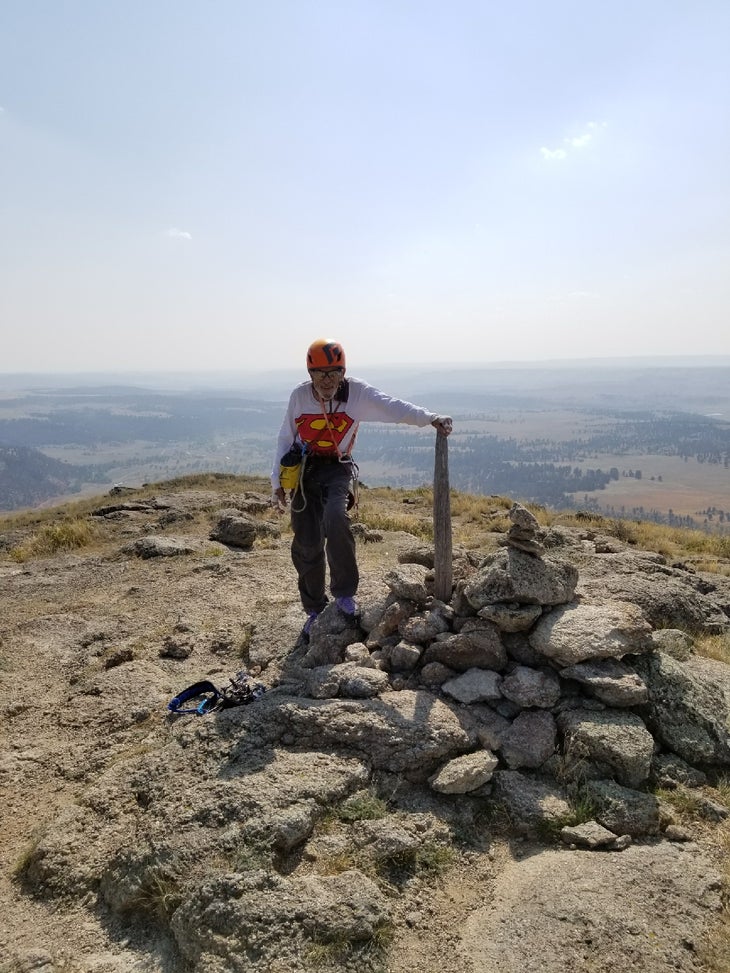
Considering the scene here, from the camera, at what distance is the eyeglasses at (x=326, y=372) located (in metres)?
5.48

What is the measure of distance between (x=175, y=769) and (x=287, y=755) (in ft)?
2.89

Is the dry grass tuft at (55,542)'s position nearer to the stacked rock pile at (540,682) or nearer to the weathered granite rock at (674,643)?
the stacked rock pile at (540,682)

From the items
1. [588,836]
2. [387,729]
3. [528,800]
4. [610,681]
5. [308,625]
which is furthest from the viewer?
[308,625]

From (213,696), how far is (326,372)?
344cm

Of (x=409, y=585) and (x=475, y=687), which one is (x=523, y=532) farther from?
(x=475, y=687)

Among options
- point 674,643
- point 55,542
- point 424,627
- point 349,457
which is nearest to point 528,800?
point 424,627

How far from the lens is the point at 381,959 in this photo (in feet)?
10.2

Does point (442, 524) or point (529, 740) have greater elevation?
point (442, 524)

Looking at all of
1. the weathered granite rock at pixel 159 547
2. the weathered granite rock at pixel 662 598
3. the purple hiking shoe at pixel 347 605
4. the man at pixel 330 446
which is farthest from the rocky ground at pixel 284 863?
the weathered granite rock at pixel 159 547

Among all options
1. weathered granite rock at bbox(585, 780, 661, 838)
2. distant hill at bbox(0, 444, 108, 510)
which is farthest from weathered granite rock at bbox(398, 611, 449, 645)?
distant hill at bbox(0, 444, 108, 510)

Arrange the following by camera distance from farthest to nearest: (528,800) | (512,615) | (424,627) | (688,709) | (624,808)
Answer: (424,627)
(512,615)
(688,709)
(528,800)
(624,808)

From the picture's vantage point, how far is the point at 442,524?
5898 millimetres

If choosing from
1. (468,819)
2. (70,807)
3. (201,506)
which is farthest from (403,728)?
(201,506)

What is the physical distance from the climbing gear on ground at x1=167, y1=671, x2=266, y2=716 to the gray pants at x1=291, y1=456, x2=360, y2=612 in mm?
1369
